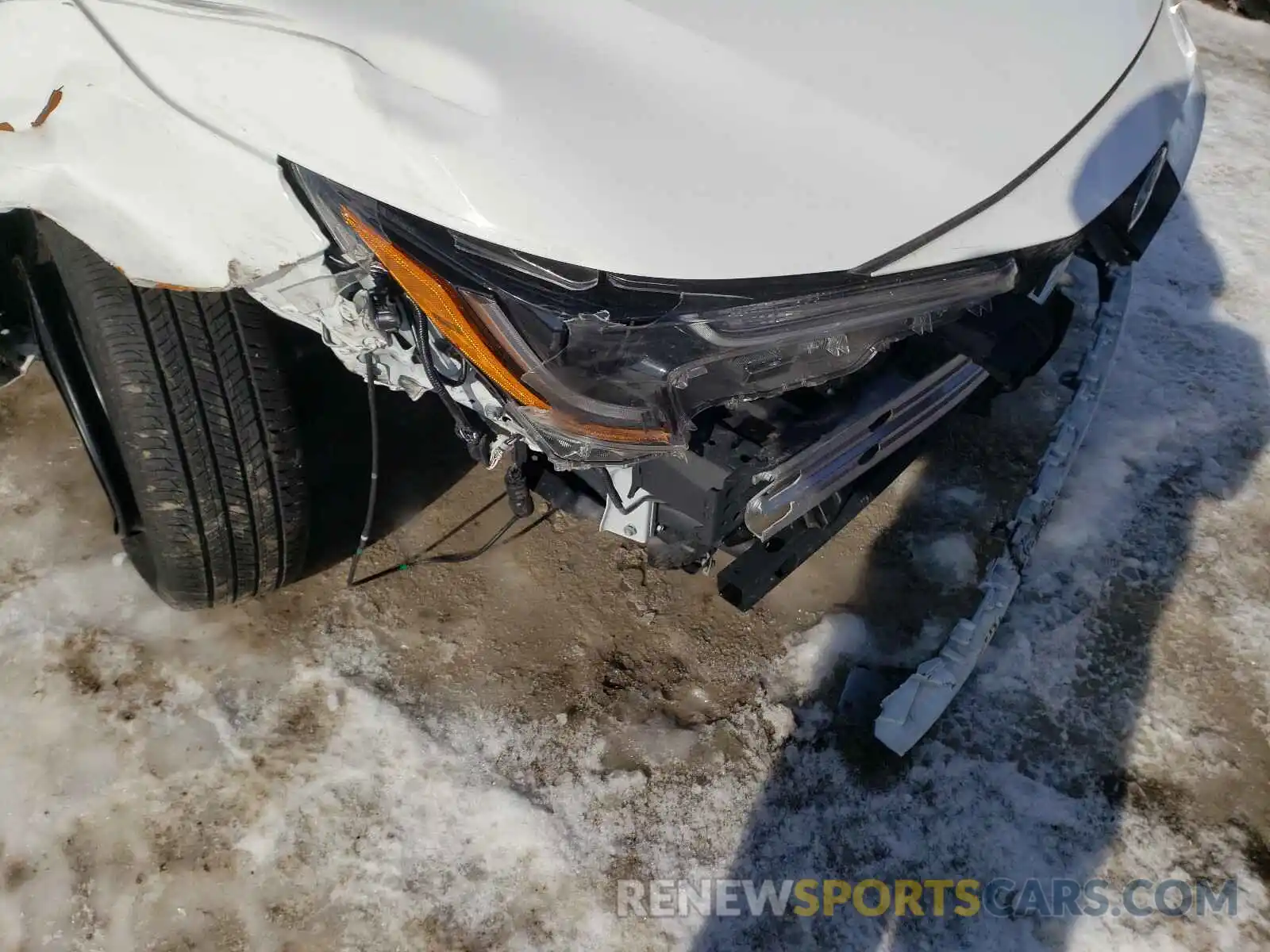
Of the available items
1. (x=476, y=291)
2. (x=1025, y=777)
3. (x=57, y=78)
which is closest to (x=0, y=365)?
(x=57, y=78)

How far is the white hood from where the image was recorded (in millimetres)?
1544

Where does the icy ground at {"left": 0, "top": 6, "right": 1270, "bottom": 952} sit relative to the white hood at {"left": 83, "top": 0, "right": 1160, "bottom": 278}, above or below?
below

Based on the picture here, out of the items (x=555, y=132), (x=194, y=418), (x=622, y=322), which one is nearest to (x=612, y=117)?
(x=555, y=132)

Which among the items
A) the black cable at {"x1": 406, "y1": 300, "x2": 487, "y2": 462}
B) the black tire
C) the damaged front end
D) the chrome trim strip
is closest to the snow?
the chrome trim strip

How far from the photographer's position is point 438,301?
1622 millimetres

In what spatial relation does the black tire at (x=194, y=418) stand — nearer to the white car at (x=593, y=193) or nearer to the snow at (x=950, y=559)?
the white car at (x=593, y=193)

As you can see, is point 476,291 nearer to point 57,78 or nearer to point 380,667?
point 57,78

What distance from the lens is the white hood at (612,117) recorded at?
60.8 inches

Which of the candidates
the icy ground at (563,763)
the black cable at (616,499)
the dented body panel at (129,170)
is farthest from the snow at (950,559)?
the dented body panel at (129,170)

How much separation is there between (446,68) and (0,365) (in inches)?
90.5

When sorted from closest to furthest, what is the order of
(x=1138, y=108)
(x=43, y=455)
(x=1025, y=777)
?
(x=1138, y=108)
(x=1025, y=777)
(x=43, y=455)

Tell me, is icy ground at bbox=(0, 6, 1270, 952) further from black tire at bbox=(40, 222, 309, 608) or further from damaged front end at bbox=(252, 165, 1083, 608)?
damaged front end at bbox=(252, 165, 1083, 608)

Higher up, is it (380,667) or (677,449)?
(677,449)

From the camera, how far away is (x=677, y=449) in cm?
177
